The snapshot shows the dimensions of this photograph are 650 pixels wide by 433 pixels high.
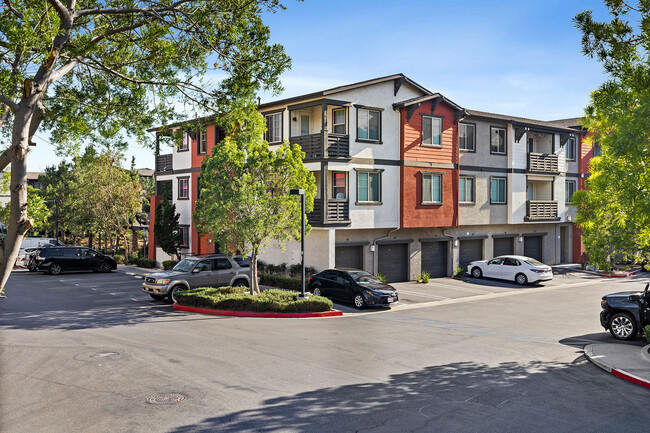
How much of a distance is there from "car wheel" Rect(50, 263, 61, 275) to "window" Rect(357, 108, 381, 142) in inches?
794

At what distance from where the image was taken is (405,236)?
30422 millimetres

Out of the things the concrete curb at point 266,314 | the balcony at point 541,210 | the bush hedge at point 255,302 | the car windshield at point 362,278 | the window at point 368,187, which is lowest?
the concrete curb at point 266,314

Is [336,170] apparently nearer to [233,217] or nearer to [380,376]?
[233,217]

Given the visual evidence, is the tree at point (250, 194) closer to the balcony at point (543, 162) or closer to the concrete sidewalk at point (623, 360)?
the concrete sidewalk at point (623, 360)

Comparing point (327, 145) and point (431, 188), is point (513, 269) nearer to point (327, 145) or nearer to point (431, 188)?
point (431, 188)

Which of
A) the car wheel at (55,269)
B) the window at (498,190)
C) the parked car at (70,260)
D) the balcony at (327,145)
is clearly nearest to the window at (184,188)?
the parked car at (70,260)

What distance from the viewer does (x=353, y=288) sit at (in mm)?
22359

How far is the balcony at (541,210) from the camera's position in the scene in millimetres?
36031

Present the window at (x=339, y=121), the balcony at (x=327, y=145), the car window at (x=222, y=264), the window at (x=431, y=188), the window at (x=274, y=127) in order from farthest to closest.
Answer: the window at (x=431, y=188) → the window at (x=274, y=127) → the window at (x=339, y=121) → the balcony at (x=327, y=145) → the car window at (x=222, y=264)

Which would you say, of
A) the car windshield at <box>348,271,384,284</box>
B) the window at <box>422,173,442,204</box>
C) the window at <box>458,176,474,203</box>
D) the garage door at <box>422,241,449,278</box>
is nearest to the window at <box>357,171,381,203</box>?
the window at <box>422,173,442,204</box>

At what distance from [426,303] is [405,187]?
7580 mm

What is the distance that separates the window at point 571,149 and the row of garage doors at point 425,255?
7133mm

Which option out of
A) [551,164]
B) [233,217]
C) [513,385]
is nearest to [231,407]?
[513,385]

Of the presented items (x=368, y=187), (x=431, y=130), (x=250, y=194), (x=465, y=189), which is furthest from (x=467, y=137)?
(x=250, y=194)
